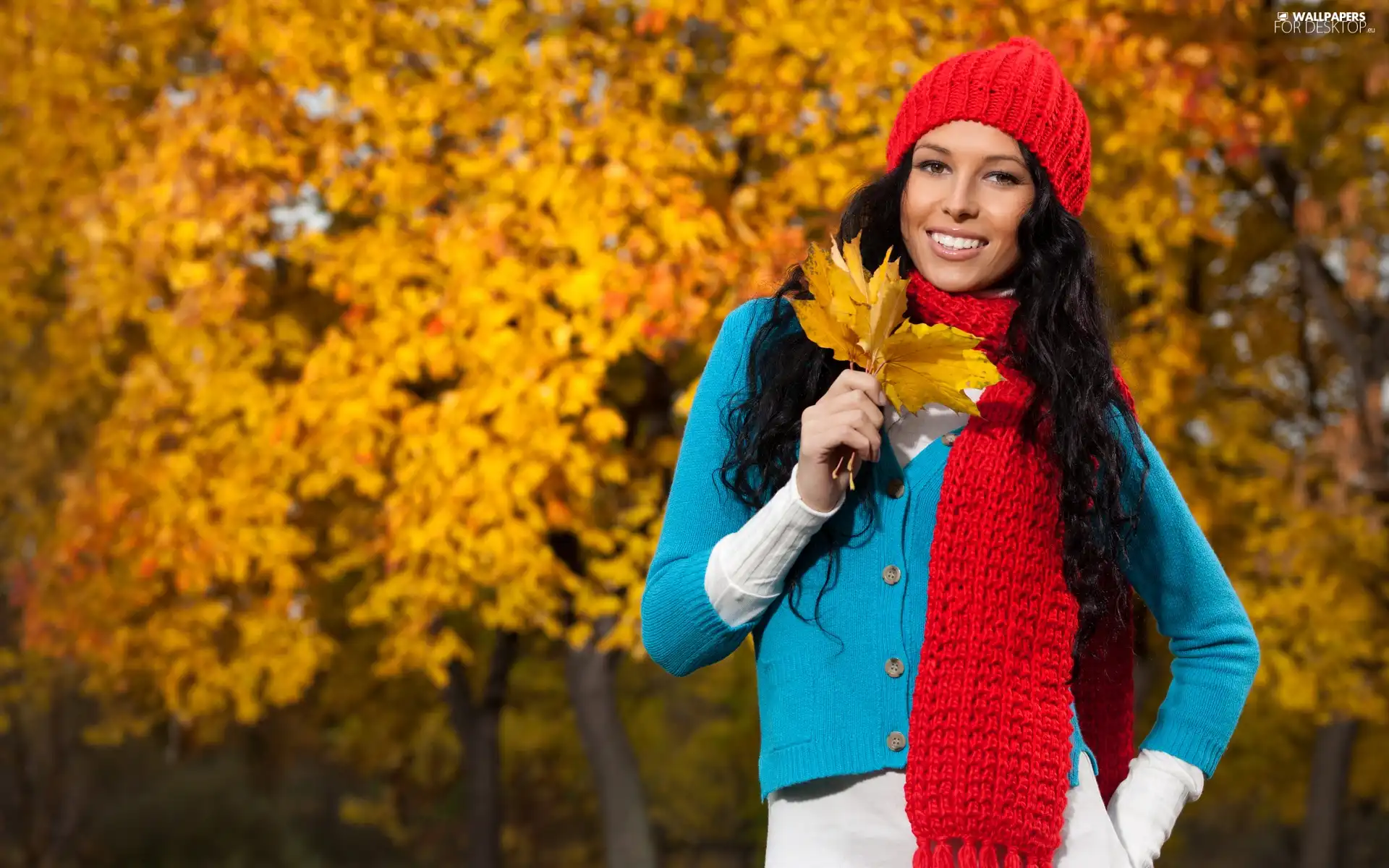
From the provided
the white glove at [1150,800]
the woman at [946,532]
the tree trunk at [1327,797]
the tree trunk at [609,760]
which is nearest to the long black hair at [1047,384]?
the woman at [946,532]

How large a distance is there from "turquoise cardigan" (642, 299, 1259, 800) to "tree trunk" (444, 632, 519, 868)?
7.87 metres

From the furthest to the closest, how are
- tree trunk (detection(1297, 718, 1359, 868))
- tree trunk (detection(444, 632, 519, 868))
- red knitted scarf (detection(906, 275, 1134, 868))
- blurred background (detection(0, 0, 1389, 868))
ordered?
1. tree trunk (detection(444, 632, 519, 868))
2. tree trunk (detection(1297, 718, 1359, 868))
3. blurred background (detection(0, 0, 1389, 868))
4. red knitted scarf (detection(906, 275, 1134, 868))

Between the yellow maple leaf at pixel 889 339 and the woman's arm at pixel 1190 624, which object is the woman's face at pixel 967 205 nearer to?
the yellow maple leaf at pixel 889 339

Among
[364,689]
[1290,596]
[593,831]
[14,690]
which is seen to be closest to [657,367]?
[1290,596]

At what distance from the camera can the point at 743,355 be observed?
7.30 feet

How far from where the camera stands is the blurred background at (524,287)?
21.8ft

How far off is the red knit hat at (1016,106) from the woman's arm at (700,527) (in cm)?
38

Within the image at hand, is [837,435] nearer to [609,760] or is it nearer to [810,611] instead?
[810,611]

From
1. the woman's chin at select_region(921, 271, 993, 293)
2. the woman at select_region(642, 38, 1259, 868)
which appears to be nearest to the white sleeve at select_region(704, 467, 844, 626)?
the woman at select_region(642, 38, 1259, 868)

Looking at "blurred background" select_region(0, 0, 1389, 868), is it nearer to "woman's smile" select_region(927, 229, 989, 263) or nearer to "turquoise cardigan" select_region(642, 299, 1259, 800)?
"woman's smile" select_region(927, 229, 989, 263)

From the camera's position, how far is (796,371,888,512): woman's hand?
1.89 meters

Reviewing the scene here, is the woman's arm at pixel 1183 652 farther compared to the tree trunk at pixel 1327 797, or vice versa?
the tree trunk at pixel 1327 797

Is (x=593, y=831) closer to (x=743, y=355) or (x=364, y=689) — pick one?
(x=364, y=689)

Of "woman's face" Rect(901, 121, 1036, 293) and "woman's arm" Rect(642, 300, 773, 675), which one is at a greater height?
"woman's face" Rect(901, 121, 1036, 293)
